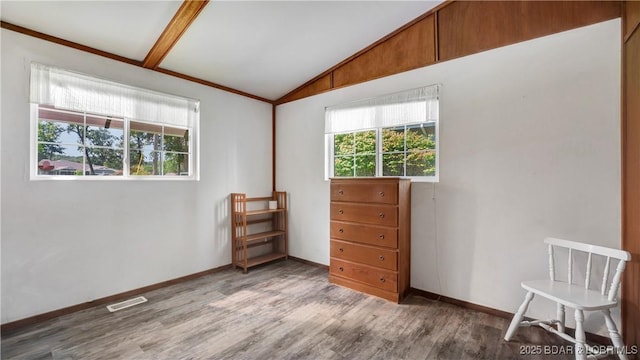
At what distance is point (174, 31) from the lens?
2387mm

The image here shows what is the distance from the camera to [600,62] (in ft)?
6.45

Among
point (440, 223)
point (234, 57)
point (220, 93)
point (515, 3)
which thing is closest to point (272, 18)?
point (234, 57)

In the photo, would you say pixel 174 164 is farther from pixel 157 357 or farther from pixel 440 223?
pixel 440 223

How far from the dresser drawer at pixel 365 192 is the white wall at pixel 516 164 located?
14.5 inches

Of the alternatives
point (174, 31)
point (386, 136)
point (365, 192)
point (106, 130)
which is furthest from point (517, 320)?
point (106, 130)

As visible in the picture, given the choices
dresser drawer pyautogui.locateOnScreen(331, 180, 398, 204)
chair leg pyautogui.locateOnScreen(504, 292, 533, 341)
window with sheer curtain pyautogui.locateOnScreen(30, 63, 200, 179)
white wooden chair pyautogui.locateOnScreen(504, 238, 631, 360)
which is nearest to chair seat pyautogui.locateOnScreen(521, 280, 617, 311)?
white wooden chair pyautogui.locateOnScreen(504, 238, 631, 360)

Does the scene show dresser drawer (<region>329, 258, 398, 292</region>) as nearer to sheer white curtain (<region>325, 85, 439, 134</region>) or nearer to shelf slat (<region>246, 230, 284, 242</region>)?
shelf slat (<region>246, 230, 284, 242</region>)

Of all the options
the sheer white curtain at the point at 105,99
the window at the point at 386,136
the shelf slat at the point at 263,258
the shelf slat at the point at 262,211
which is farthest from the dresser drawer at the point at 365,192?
the sheer white curtain at the point at 105,99

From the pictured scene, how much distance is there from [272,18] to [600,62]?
261 centimetres

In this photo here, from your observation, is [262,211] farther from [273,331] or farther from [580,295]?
[580,295]

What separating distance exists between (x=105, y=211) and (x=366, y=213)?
2571 millimetres

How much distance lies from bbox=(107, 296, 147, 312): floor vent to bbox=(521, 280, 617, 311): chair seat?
11.0 feet

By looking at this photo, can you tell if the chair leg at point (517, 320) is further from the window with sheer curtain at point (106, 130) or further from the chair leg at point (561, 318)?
the window with sheer curtain at point (106, 130)

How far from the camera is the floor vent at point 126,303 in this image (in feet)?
8.20
